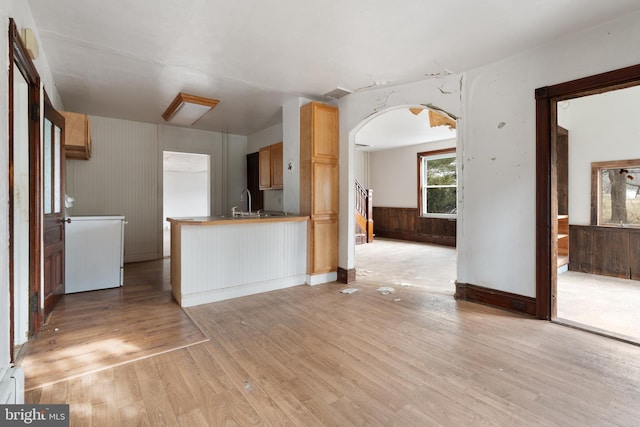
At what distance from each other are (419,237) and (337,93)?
5351 millimetres

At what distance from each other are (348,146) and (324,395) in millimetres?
3220

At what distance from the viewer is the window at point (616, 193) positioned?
4.53m

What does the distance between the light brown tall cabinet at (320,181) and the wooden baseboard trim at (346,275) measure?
0.11 metres

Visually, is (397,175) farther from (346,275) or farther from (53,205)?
(53,205)

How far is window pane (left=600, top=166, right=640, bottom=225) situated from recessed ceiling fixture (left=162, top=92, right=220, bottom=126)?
19.2ft

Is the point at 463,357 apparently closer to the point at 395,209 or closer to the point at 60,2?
the point at 60,2

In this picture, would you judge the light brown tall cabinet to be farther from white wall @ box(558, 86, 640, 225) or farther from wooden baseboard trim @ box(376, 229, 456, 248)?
wooden baseboard trim @ box(376, 229, 456, 248)

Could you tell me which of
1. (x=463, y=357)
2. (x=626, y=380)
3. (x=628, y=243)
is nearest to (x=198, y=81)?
(x=463, y=357)

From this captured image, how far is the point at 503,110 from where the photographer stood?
3.25 metres

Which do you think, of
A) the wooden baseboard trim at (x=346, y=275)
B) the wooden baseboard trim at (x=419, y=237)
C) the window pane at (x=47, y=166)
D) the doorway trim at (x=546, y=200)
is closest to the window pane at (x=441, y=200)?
the wooden baseboard trim at (x=419, y=237)

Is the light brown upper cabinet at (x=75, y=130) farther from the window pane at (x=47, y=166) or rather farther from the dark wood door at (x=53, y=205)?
the window pane at (x=47, y=166)

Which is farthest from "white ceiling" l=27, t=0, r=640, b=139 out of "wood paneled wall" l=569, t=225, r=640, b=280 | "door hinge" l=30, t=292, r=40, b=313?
"wood paneled wall" l=569, t=225, r=640, b=280

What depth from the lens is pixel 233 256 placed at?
3727 millimetres

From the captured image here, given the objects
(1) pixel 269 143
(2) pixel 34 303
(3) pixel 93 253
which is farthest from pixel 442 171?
(2) pixel 34 303
